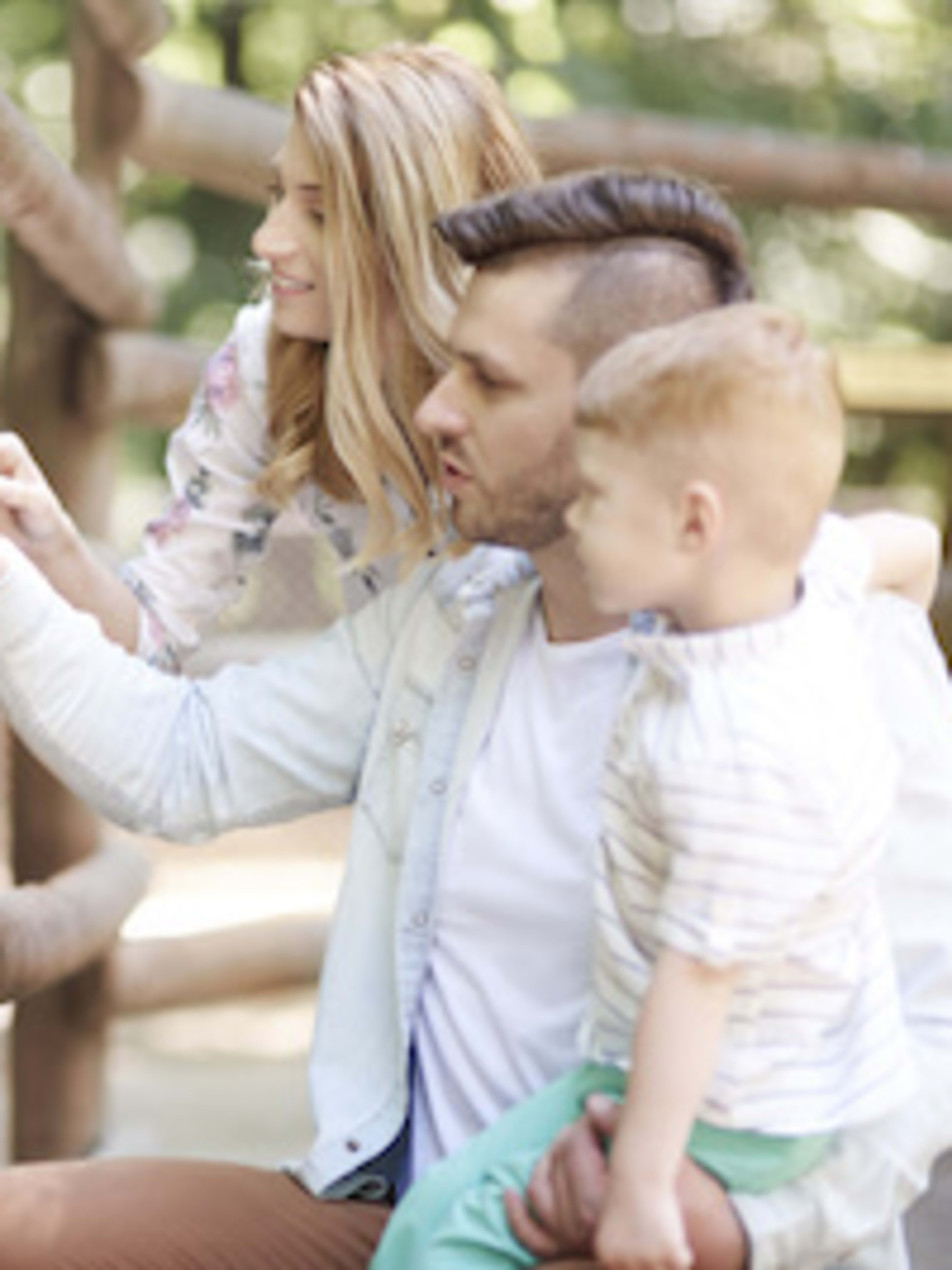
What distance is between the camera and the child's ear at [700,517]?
4.13 feet

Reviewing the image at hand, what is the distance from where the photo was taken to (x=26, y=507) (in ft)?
5.33

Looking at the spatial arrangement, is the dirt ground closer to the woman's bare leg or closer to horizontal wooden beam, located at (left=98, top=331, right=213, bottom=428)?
horizontal wooden beam, located at (left=98, top=331, right=213, bottom=428)

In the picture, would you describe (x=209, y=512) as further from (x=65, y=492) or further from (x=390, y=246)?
(x=65, y=492)

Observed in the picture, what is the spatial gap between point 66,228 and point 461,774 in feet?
4.05

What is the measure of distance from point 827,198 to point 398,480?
238cm

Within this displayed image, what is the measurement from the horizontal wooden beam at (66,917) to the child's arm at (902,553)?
85 cm

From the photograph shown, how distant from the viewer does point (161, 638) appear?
1898 mm

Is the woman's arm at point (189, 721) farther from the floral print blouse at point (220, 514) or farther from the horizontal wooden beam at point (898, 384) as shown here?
the horizontal wooden beam at point (898, 384)

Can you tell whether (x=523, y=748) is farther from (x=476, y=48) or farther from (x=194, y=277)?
(x=194, y=277)

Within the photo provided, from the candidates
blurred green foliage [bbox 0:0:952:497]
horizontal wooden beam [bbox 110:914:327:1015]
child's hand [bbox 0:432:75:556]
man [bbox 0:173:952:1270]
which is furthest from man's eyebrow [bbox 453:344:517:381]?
blurred green foliage [bbox 0:0:952:497]

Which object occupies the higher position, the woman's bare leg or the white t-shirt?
the white t-shirt

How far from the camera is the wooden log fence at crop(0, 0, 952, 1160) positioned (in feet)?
9.21

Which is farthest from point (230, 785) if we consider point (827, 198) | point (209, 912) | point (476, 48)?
point (476, 48)

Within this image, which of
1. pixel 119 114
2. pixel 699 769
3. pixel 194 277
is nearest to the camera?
pixel 699 769
